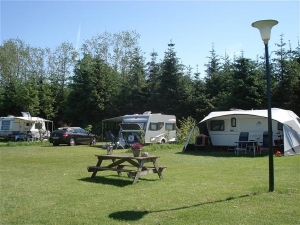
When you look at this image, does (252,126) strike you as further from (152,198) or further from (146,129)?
(152,198)

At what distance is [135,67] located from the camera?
109ft

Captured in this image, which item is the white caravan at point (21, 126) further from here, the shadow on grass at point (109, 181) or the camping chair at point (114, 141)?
the shadow on grass at point (109, 181)

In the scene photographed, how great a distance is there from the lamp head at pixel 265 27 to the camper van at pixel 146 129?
13663mm

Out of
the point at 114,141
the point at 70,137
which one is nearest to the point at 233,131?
the point at 114,141

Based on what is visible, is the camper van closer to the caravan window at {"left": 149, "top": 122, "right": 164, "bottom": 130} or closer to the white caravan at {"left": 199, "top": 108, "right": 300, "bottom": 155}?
the caravan window at {"left": 149, "top": 122, "right": 164, "bottom": 130}

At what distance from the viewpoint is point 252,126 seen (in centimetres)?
1692

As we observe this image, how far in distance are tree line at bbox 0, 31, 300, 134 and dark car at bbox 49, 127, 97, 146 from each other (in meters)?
8.48

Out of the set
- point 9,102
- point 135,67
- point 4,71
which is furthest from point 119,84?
point 4,71

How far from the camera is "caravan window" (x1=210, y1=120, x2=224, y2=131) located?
17.9m

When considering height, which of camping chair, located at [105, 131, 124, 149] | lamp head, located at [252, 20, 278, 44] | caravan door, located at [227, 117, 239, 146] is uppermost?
lamp head, located at [252, 20, 278, 44]

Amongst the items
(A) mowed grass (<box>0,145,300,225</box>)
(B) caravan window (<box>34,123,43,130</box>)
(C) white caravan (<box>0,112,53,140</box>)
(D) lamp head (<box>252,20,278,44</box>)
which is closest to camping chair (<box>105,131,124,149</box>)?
(A) mowed grass (<box>0,145,300,225</box>)

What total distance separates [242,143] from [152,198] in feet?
34.9

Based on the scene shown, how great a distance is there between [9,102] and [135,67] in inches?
563

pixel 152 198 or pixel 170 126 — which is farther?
pixel 170 126
